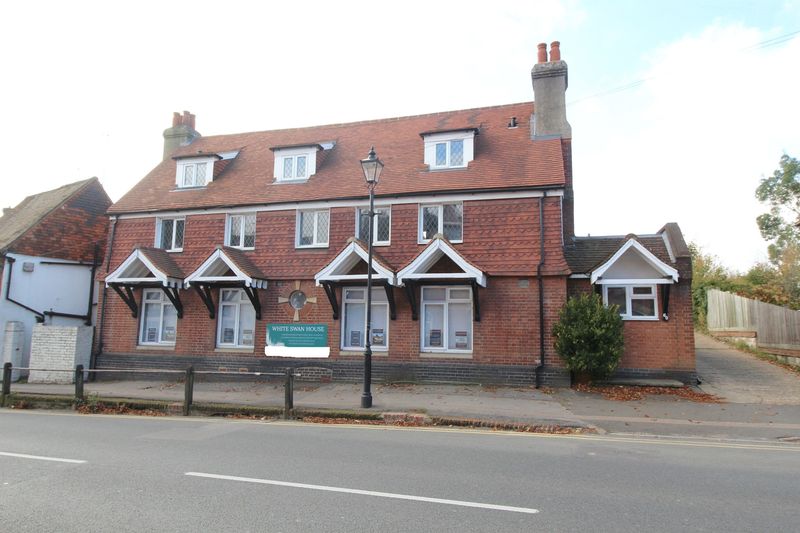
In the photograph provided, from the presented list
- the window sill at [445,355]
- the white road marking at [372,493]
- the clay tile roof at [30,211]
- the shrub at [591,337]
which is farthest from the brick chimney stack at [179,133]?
the white road marking at [372,493]

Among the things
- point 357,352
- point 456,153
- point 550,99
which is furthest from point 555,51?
point 357,352

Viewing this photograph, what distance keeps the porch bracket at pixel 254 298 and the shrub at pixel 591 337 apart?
30.3 feet

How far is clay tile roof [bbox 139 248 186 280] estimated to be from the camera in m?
16.8

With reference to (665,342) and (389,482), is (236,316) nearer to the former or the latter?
(389,482)

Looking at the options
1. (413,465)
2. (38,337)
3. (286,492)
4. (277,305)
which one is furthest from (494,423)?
(38,337)

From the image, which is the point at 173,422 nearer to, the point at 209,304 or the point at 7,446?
the point at 7,446

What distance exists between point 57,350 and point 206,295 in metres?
5.66

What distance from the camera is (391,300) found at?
15.4 m

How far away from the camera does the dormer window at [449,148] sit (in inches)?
674

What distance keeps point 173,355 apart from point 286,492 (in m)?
13.3

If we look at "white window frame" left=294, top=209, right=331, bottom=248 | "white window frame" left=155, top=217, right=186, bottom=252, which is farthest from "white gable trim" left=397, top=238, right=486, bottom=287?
"white window frame" left=155, top=217, right=186, bottom=252

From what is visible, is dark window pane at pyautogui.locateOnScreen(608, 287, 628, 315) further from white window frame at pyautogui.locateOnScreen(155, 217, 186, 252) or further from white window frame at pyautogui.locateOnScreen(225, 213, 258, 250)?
white window frame at pyautogui.locateOnScreen(155, 217, 186, 252)

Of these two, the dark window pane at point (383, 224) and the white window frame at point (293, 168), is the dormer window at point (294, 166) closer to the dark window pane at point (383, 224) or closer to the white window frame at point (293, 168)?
the white window frame at point (293, 168)

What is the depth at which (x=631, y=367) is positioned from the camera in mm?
→ 14555
